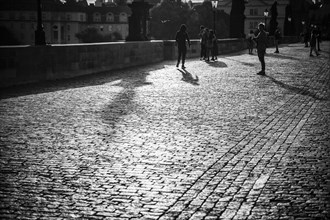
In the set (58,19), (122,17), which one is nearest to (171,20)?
(122,17)

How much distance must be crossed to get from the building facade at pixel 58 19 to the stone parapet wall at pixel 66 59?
105558 millimetres

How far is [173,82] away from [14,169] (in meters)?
10.2

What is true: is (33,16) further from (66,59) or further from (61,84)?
(61,84)

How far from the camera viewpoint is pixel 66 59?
16.7 m

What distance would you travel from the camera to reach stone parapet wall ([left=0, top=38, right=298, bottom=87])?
1394 centimetres

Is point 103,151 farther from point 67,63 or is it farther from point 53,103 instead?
point 67,63

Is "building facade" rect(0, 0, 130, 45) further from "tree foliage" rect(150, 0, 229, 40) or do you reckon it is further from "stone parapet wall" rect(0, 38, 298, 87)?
"stone parapet wall" rect(0, 38, 298, 87)

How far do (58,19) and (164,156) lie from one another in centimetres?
13095

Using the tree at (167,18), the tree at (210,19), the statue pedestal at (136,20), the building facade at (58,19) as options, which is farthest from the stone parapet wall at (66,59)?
the building facade at (58,19)

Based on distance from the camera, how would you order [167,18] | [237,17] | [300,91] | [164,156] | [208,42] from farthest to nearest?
[167,18] < [237,17] < [208,42] < [300,91] < [164,156]

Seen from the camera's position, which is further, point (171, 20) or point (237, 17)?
point (171, 20)

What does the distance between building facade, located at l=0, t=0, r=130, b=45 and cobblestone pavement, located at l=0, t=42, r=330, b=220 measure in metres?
119

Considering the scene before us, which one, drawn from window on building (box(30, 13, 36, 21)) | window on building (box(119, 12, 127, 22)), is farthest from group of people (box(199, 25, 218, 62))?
window on building (box(119, 12, 127, 22))

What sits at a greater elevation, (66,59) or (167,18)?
(167,18)
